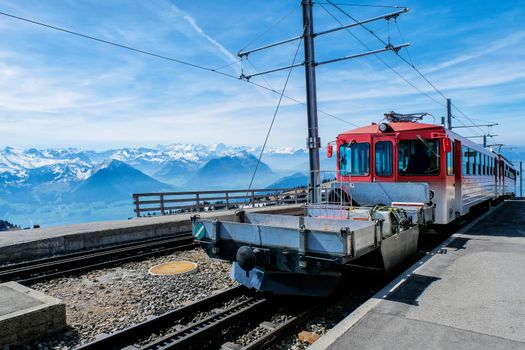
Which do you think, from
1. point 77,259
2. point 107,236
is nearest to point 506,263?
point 77,259

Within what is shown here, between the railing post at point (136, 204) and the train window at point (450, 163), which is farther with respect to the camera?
the railing post at point (136, 204)

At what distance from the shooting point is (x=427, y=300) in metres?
4.88

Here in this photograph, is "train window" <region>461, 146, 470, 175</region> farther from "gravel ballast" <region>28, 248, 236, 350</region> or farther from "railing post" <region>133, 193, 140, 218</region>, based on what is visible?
"railing post" <region>133, 193, 140, 218</region>

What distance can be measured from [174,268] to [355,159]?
619 centimetres

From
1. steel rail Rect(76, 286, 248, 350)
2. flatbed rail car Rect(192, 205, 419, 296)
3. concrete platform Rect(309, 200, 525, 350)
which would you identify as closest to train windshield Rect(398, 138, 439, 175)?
concrete platform Rect(309, 200, 525, 350)

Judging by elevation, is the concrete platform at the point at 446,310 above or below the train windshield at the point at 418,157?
below

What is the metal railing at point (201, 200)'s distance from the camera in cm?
1599

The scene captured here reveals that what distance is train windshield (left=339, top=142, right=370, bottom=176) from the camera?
10625 mm

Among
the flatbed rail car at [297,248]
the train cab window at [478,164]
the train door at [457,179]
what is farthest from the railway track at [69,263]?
the train cab window at [478,164]

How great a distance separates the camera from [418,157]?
995 centimetres

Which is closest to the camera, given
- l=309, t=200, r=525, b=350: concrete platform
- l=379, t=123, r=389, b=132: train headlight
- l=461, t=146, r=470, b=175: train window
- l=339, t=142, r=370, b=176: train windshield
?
l=309, t=200, r=525, b=350: concrete platform

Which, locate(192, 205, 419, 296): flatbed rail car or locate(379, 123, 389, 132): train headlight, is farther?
locate(379, 123, 389, 132): train headlight

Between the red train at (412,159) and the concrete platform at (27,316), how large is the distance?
6708 mm

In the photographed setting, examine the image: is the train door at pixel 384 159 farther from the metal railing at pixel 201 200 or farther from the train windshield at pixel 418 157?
the metal railing at pixel 201 200
